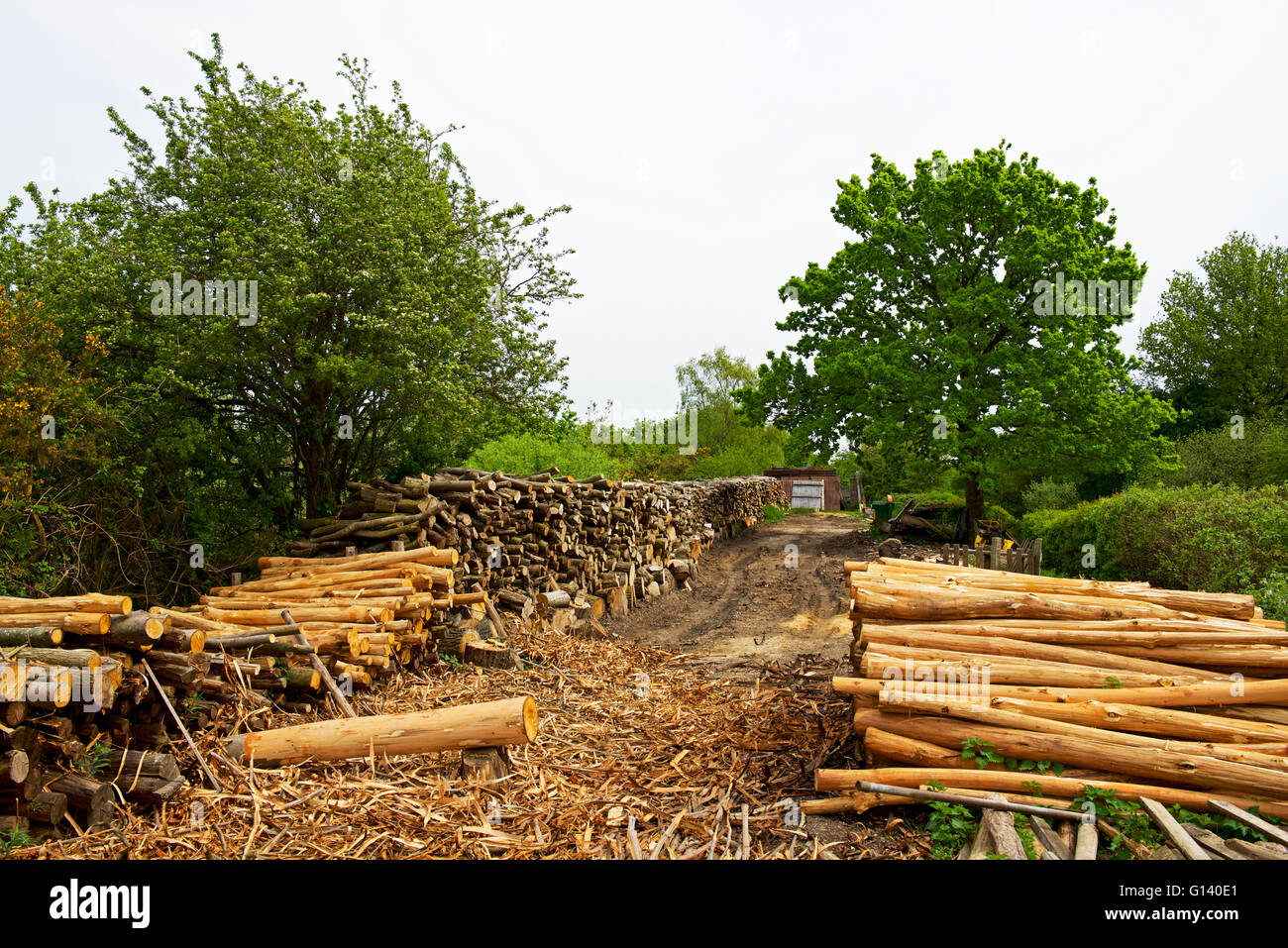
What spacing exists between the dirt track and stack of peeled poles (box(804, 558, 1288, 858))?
2810mm

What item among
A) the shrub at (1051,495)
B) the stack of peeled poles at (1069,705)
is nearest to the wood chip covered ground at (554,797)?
the stack of peeled poles at (1069,705)

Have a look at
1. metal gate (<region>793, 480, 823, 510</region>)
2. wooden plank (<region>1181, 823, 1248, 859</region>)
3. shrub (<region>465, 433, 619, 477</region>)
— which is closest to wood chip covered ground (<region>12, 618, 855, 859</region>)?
wooden plank (<region>1181, 823, 1248, 859</region>)

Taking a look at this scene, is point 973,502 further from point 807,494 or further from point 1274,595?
point 807,494

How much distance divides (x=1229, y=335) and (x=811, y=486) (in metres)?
19.9

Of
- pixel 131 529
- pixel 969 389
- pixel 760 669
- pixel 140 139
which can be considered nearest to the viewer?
pixel 760 669

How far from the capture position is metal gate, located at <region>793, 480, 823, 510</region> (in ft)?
132

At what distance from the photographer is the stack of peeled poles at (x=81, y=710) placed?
358 cm

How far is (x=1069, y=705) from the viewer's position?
13.6 ft

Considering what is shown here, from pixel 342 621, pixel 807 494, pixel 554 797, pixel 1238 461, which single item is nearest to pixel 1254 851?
pixel 554 797

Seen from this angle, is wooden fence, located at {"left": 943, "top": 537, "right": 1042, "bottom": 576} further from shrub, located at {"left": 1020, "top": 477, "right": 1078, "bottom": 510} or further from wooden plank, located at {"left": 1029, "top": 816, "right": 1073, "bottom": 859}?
shrub, located at {"left": 1020, "top": 477, "right": 1078, "bottom": 510}
